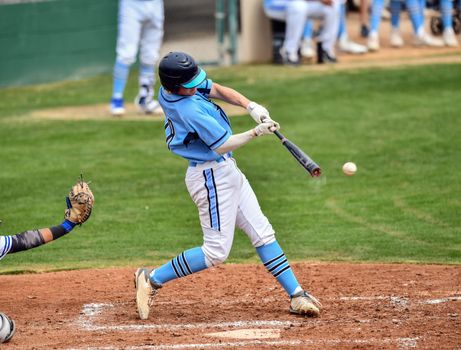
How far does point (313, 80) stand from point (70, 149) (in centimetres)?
474

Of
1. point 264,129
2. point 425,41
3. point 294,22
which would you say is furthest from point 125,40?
point 264,129

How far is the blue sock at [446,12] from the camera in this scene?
18.2 meters

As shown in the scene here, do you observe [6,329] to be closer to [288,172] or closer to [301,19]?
[288,172]

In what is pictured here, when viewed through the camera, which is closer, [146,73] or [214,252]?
[214,252]

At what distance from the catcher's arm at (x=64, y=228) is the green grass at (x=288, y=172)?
6.05 feet

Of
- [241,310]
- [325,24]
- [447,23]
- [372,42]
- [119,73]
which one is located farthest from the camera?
[447,23]

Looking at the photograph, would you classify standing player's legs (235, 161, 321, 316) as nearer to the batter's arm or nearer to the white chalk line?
the batter's arm

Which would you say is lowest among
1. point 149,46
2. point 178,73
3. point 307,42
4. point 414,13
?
point 307,42

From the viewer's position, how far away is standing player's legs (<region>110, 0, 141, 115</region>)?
13656 mm

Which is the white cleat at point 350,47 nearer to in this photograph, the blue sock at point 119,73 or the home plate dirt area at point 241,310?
the blue sock at point 119,73

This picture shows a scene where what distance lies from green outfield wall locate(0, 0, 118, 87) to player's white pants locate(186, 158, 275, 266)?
10.3 metres

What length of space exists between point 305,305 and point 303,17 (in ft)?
34.6

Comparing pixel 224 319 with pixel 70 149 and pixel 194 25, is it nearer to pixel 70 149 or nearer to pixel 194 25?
pixel 70 149

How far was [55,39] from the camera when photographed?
16.8 meters
